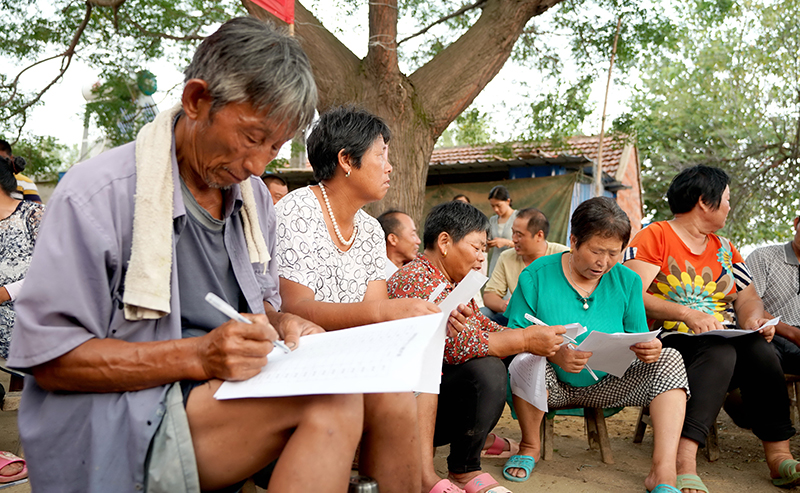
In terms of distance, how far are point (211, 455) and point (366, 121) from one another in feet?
5.37

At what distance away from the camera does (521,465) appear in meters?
3.04

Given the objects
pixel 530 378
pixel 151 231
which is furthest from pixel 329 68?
pixel 151 231

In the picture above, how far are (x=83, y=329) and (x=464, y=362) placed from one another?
5.69ft

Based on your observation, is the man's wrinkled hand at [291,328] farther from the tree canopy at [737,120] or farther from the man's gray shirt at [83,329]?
the tree canopy at [737,120]

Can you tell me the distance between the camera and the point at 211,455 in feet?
4.36

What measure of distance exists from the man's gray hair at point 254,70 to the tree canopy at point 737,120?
336 inches

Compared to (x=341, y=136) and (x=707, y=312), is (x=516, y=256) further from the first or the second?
(x=341, y=136)

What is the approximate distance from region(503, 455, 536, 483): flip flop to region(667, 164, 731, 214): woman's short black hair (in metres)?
1.73

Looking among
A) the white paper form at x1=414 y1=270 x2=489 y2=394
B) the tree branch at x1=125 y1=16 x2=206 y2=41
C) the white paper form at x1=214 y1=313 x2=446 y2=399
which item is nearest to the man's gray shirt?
the white paper form at x1=214 y1=313 x2=446 y2=399

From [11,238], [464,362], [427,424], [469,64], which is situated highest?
[469,64]

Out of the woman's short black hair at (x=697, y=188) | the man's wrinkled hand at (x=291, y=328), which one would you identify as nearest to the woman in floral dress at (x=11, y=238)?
the man's wrinkled hand at (x=291, y=328)

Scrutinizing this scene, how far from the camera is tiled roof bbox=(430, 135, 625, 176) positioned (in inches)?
352

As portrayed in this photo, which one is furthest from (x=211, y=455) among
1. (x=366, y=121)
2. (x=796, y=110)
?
(x=796, y=110)

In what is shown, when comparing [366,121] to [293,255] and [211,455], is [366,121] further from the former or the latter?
[211,455]
